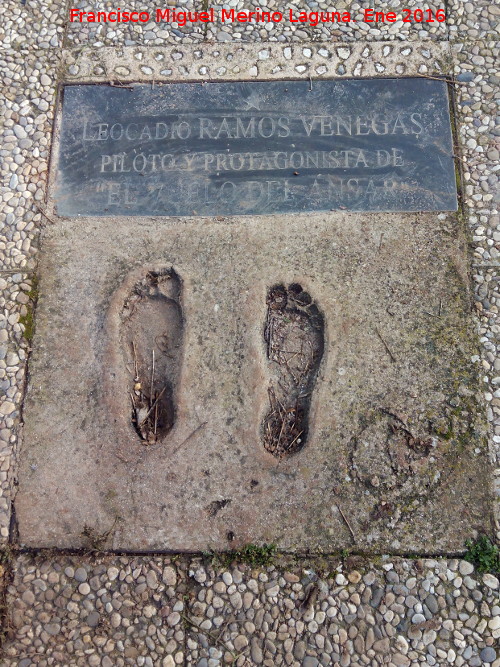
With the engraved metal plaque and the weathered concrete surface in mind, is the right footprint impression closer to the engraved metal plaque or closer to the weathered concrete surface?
the weathered concrete surface

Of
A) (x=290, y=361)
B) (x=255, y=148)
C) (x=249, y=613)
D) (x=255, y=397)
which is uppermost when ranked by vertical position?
(x=255, y=148)

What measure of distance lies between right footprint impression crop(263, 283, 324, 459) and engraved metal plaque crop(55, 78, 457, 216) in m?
0.60

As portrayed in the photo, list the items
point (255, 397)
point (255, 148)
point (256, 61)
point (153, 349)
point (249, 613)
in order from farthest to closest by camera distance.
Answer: point (256, 61) < point (255, 148) < point (153, 349) < point (255, 397) < point (249, 613)

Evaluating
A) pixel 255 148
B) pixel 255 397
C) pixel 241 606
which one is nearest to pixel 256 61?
pixel 255 148

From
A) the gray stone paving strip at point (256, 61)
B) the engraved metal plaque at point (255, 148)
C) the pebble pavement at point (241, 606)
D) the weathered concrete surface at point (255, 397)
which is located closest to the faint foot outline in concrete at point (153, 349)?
the weathered concrete surface at point (255, 397)

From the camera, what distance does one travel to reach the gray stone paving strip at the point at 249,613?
8.52ft

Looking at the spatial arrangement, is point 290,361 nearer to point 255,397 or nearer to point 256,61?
point 255,397

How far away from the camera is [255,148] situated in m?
3.33

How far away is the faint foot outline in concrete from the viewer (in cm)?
295

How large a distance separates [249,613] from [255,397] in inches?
40.9

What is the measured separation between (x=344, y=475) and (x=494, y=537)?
2.57 feet

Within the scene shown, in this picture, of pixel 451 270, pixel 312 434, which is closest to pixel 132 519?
pixel 312 434

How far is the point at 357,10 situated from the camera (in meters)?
3.55

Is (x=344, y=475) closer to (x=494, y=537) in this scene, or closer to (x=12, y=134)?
(x=494, y=537)
